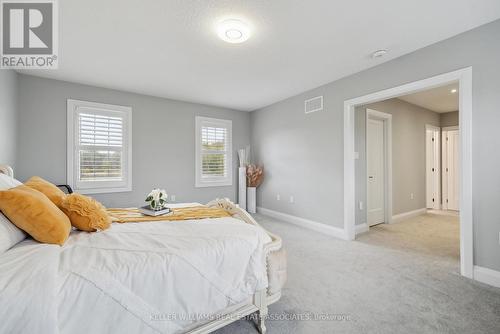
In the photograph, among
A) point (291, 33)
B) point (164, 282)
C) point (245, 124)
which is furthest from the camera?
point (245, 124)

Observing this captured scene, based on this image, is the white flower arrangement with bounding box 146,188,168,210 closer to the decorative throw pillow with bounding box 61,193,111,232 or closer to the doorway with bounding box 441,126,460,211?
the decorative throw pillow with bounding box 61,193,111,232

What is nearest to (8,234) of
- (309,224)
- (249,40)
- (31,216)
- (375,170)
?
(31,216)

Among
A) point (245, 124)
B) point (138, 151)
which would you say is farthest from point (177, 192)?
point (245, 124)

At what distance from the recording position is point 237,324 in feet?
5.40

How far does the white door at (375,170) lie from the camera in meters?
4.22

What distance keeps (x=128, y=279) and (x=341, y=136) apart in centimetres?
342

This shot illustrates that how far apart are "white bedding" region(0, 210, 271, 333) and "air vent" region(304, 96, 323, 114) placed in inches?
119

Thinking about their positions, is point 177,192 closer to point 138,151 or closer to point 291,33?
point 138,151

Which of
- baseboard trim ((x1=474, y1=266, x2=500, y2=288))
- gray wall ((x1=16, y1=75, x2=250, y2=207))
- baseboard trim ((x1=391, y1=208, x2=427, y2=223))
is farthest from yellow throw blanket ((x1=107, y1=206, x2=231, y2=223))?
baseboard trim ((x1=391, y1=208, x2=427, y2=223))

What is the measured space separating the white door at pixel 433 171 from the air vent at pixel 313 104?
3.94 metres

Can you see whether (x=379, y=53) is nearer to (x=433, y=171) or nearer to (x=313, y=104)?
(x=313, y=104)

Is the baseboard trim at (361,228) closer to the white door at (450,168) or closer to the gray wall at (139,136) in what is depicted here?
the gray wall at (139,136)

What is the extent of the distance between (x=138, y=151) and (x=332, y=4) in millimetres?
3887

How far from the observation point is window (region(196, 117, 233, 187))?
495cm
